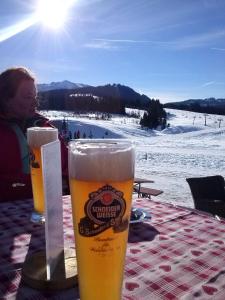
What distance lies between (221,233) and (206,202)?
2.22m

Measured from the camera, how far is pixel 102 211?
0.70 meters

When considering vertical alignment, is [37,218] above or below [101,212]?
below

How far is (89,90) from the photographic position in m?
86.7

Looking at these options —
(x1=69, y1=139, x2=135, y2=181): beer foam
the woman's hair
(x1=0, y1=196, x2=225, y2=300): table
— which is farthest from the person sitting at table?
(x1=69, y1=139, x2=135, y2=181): beer foam

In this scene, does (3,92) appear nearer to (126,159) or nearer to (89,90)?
(126,159)

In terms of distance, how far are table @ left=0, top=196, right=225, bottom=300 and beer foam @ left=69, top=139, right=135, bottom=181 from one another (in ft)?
1.17

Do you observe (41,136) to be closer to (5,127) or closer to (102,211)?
(102,211)

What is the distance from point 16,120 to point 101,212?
7.37 feet

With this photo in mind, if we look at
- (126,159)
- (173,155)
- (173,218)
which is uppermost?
(126,159)

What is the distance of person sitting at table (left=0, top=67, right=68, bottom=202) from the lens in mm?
2656

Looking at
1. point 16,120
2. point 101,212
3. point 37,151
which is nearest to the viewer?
point 101,212

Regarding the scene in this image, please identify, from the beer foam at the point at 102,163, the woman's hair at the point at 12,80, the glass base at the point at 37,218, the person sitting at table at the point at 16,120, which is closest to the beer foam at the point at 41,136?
the glass base at the point at 37,218

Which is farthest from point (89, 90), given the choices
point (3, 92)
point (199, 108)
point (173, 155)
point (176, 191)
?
point (3, 92)

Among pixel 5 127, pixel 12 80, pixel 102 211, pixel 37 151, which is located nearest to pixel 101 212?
pixel 102 211
